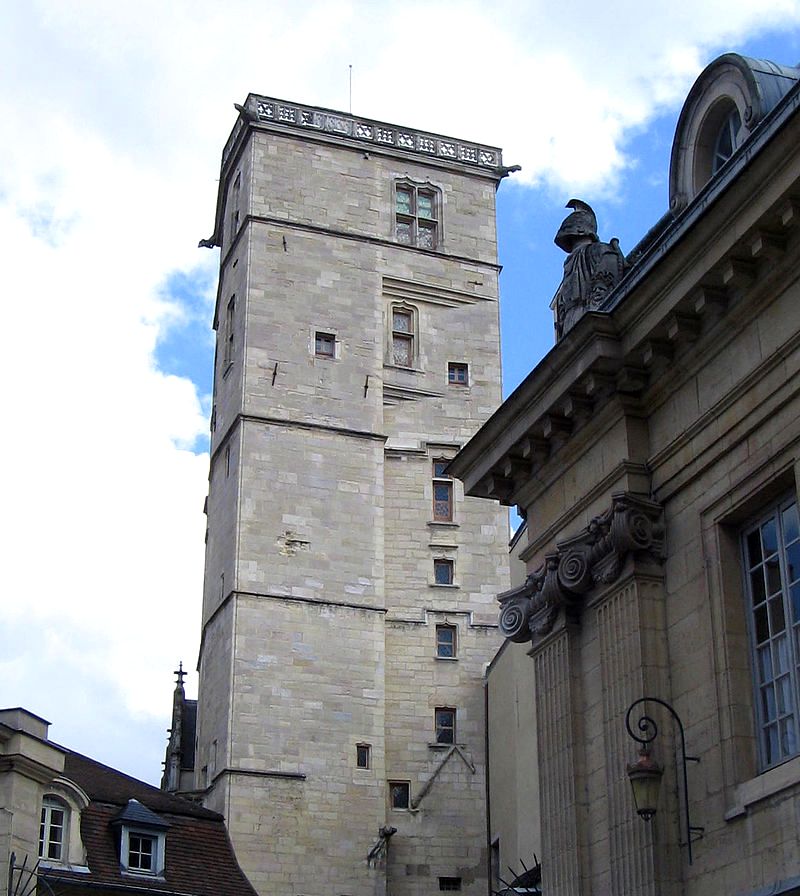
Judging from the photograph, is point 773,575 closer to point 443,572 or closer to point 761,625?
point 761,625

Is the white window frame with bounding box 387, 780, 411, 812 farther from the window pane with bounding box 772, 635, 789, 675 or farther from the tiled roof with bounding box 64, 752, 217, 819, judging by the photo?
the window pane with bounding box 772, 635, 789, 675

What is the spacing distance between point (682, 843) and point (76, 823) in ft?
52.9

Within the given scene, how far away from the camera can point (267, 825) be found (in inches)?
1195

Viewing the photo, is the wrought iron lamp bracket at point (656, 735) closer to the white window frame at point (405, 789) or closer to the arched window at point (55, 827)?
the arched window at point (55, 827)

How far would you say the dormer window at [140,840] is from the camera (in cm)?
2661

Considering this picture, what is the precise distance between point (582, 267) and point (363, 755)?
63.9 ft

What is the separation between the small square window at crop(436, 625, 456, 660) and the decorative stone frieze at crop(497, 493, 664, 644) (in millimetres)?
19432

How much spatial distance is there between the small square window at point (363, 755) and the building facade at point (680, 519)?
1807 cm

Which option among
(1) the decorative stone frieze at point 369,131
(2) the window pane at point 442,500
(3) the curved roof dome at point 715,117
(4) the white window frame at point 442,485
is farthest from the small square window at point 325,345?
(3) the curved roof dome at point 715,117

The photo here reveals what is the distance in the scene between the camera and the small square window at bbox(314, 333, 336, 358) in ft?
115


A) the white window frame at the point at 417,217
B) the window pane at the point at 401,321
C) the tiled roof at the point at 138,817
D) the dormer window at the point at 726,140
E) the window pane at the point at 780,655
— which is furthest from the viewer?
the white window frame at the point at 417,217

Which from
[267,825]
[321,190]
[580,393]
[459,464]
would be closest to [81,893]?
[267,825]

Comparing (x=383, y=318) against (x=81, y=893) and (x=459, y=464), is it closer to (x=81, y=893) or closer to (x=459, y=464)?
Result: (x=81, y=893)

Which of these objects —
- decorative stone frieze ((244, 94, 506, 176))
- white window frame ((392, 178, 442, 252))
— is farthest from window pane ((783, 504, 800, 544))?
decorative stone frieze ((244, 94, 506, 176))
